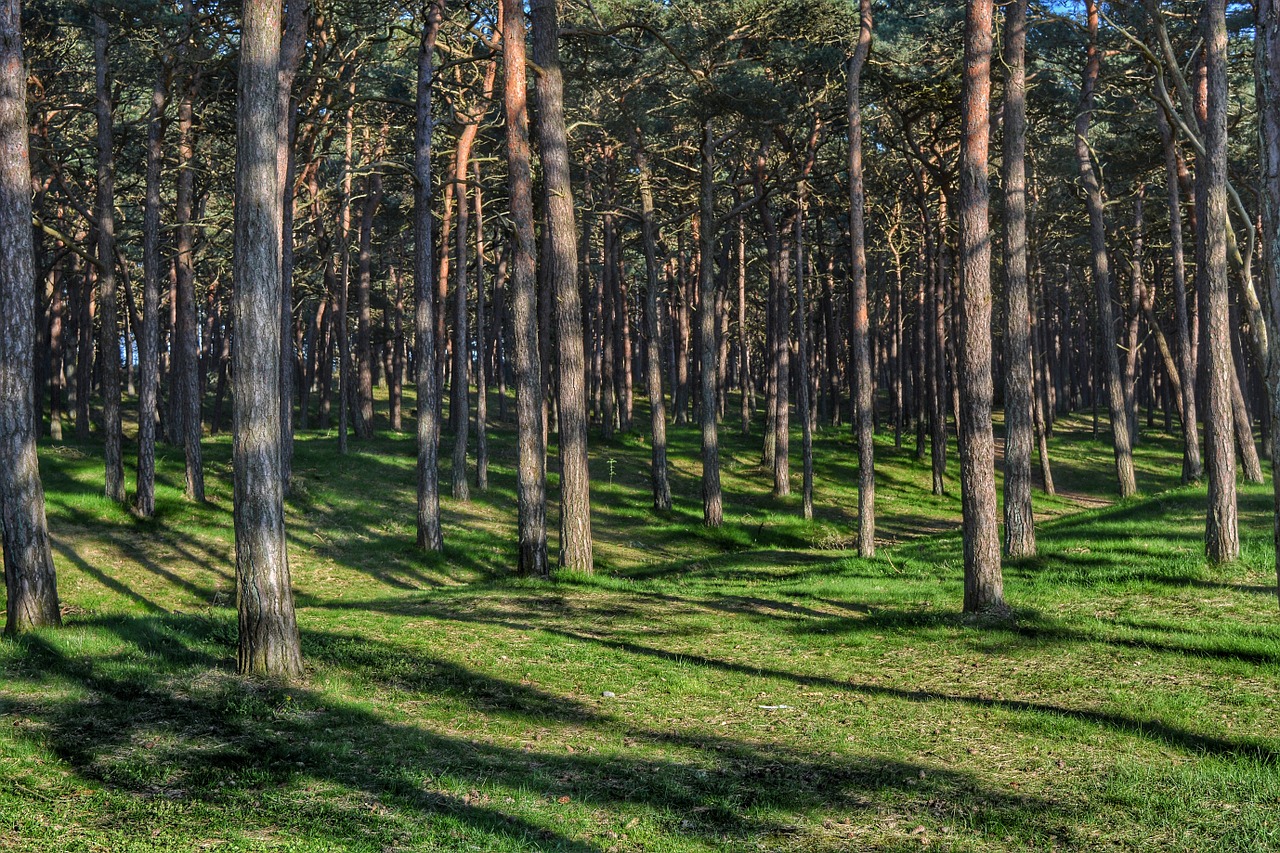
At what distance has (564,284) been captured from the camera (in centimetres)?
1619

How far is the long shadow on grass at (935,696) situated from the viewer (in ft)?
24.3

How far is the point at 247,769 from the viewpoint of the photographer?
264 inches

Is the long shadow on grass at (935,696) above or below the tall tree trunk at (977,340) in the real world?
below

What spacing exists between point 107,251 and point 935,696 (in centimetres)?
1975

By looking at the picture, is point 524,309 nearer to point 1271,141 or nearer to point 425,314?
point 425,314

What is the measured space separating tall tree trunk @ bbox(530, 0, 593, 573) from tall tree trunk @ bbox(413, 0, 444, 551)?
4.59 m

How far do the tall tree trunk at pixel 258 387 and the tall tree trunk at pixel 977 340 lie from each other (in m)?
7.56

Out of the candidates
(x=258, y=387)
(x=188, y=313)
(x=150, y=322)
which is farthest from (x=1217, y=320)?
(x=188, y=313)

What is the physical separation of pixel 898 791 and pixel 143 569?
1587 centimetres

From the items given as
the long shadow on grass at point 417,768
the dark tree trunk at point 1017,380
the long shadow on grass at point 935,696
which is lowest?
the long shadow on grass at point 935,696

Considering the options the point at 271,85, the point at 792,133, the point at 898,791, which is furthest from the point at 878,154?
the point at 898,791

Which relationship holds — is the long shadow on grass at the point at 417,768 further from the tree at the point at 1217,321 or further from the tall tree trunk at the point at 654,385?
the tall tree trunk at the point at 654,385

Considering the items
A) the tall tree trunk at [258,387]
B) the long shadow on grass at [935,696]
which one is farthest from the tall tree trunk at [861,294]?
the tall tree trunk at [258,387]

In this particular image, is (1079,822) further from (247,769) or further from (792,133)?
(792,133)
